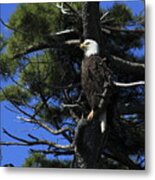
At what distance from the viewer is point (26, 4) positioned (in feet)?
8.05

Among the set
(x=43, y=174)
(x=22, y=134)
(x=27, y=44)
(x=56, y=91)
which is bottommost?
(x=43, y=174)

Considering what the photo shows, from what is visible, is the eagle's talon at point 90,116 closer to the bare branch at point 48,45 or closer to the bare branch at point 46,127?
the bare branch at point 46,127

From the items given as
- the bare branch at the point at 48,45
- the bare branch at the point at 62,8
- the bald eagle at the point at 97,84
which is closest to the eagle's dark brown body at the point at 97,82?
the bald eagle at the point at 97,84

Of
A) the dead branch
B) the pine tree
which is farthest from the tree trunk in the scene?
the dead branch

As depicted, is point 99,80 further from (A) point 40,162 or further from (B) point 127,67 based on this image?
(A) point 40,162

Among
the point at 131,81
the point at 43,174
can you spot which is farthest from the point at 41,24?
the point at 43,174

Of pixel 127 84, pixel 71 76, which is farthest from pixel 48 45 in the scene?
pixel 127 84

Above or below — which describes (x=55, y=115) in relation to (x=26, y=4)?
below

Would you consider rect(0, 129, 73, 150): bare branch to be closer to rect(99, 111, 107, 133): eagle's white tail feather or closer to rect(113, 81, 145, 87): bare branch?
rect(99, 111, 107, 133): eagle's white tail feather

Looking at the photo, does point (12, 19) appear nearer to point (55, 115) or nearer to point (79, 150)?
point (55, 115)

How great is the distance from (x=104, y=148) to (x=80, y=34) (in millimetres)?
509

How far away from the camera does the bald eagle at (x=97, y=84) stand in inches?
93.6

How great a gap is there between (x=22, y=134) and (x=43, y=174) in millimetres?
200

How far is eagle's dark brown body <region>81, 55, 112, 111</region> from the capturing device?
2.38 m
